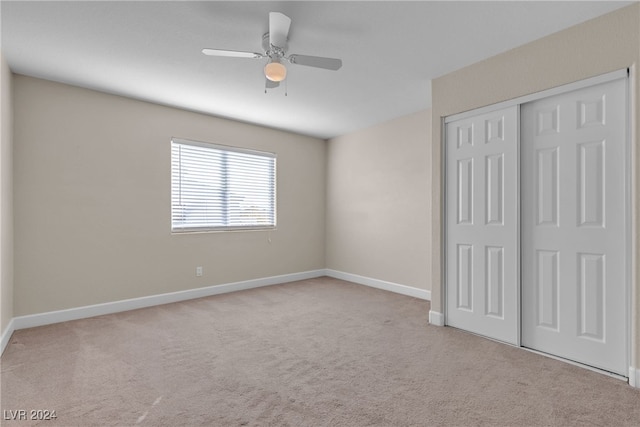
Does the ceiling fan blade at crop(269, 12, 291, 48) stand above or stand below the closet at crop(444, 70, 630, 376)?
above

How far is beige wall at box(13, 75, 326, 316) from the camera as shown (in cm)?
335

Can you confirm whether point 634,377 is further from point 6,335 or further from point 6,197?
point 6,197

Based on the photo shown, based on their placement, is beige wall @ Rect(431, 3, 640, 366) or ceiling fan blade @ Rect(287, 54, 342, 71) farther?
ceiling fan blade @ Rect(287, 54, 342, 71)

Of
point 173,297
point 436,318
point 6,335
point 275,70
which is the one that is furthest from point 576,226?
point 6,335

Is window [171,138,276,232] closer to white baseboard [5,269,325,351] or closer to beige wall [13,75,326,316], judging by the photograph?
beige wall [13,75,326,316]

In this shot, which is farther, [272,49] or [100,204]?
[100,204]

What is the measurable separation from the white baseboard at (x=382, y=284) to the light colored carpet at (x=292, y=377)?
911 millimetres

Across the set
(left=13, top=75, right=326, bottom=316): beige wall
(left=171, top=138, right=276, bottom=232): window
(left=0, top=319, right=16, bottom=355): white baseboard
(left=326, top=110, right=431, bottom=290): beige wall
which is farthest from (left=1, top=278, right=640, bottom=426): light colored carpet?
(left=171, top=138, right=276, bottom=232): window

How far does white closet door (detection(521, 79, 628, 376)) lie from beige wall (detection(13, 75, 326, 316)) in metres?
3.79

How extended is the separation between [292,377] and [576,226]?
8.05ft

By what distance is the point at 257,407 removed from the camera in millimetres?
1954

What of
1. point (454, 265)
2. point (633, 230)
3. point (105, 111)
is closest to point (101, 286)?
point (105, 111)

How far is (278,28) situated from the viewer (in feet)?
7.56

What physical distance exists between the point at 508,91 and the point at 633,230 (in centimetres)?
144
